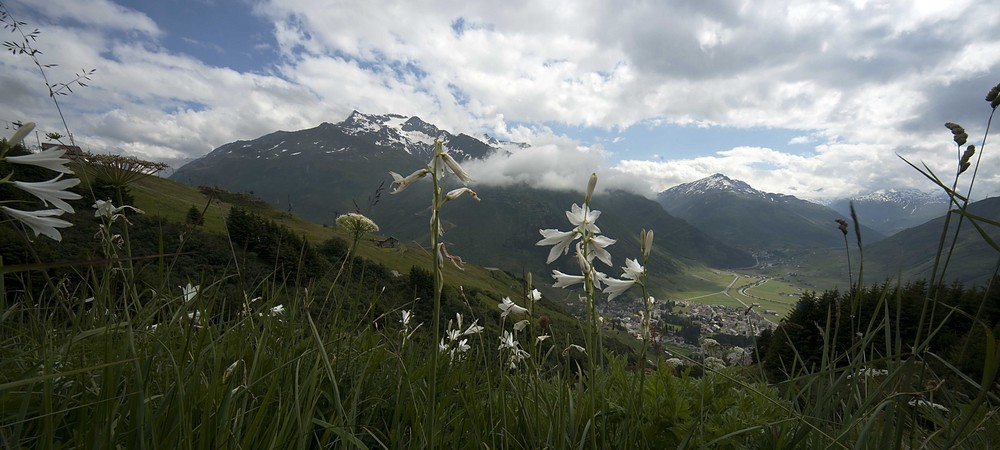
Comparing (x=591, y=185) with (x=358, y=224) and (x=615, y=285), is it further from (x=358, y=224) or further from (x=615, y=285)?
(x=358, y=224)

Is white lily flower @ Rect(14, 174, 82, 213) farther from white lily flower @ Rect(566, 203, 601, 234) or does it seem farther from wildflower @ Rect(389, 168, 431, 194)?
white lily flower @ Rect(566, 203, 601, 234)

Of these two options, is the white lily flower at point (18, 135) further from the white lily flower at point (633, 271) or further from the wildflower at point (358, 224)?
the white lily flower at point (633, 271)

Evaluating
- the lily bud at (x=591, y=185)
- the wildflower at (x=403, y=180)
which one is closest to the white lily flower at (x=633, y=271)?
the lily bud at (x=591, y=185)

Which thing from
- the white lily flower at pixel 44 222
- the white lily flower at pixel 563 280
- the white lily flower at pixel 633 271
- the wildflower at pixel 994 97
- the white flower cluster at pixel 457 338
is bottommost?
the white flower cluster at pixel 457 338

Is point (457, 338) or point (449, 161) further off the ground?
point (449, 161)

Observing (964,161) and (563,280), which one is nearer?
(964,161)

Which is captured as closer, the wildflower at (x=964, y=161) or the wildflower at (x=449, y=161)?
the wildflower at (x=964, y=161)

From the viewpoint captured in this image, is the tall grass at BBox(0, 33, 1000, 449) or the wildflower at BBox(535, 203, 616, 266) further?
the wildflower at BBox(535, 203, 616, 266)

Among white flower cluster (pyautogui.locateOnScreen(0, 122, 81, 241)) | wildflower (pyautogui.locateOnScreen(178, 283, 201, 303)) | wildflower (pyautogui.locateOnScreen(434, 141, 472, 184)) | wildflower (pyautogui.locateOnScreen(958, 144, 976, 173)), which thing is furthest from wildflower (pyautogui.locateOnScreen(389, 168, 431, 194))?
wildflower (pyautogui.locateOnScreen(958, 144, 976, 173))

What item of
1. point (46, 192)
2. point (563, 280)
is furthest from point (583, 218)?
point (46, 192)

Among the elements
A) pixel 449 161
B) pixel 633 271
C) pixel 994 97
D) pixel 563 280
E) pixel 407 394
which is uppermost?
pixel 994 97

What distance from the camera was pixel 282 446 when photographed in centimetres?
243

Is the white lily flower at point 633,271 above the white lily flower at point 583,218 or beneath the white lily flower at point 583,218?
beneath

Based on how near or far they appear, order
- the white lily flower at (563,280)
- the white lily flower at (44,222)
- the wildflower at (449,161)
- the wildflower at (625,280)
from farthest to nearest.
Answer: the white lily flower at (563,280) < the wildflower at (625,280) < the wildflower at (449,161) < the white lily flower at (44,222)
